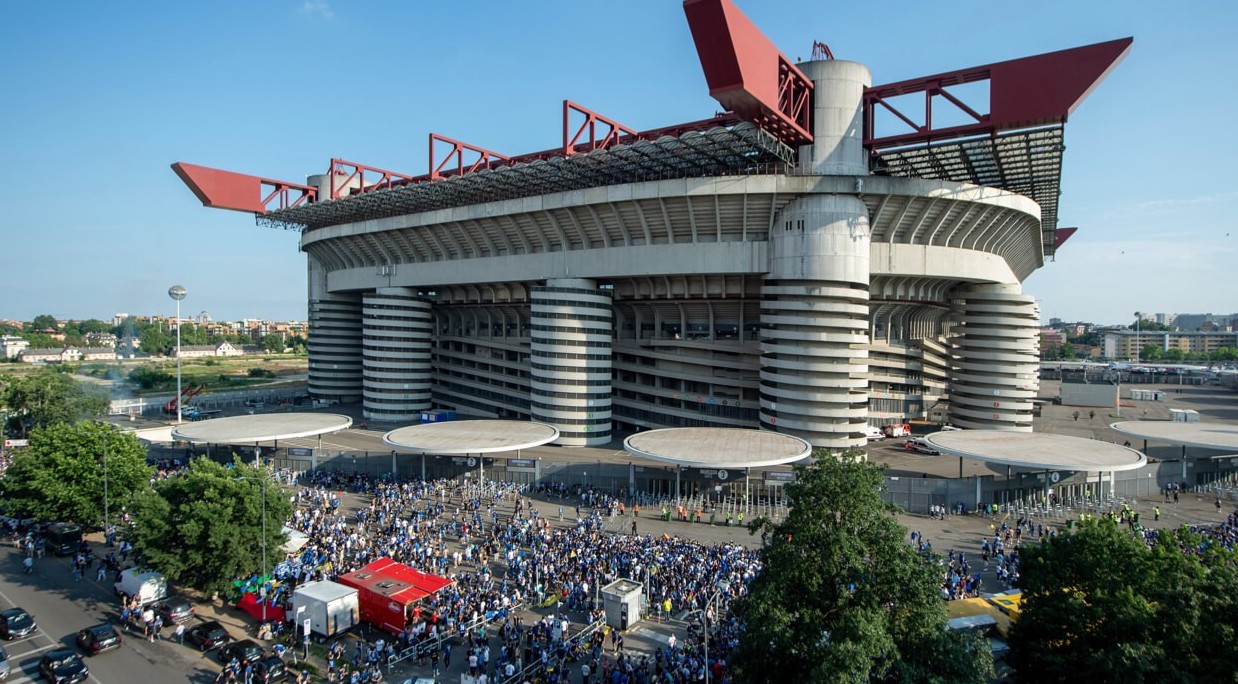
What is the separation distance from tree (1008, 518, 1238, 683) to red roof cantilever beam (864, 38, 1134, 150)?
3121 cm

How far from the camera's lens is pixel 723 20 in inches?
1313

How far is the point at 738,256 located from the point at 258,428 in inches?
1573

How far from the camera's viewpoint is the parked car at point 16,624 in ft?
72.4

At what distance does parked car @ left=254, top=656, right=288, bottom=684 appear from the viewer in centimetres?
1931

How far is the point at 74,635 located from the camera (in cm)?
→ 2275

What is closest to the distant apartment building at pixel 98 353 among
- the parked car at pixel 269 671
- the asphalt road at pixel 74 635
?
the asphalt road at pixel 74 635

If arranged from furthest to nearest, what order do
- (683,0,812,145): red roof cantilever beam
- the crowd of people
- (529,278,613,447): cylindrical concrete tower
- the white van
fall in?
1. (529,278,613,447): cylindrical concrete tower
2. (683,0,812,145): red roof cantilever beam
3. the white van
4. the crowd of people

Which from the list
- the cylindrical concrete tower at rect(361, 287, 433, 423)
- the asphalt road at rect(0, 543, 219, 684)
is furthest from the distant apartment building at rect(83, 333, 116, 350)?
the asphalt road at rect(0, 543, 219, 684)

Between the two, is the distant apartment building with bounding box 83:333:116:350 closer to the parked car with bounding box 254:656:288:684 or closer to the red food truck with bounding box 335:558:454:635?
the red food truck with bounding box 335:558:454:635

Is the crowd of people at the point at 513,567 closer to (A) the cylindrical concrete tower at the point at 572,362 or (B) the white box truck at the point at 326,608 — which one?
(B) the white box truck at the point at 326,608

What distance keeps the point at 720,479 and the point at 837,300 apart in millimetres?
17168

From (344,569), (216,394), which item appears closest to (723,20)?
(344,569)

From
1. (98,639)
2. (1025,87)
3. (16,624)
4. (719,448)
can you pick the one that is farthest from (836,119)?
(16,624)

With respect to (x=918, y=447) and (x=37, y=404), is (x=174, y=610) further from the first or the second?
(x=37, y=404)
